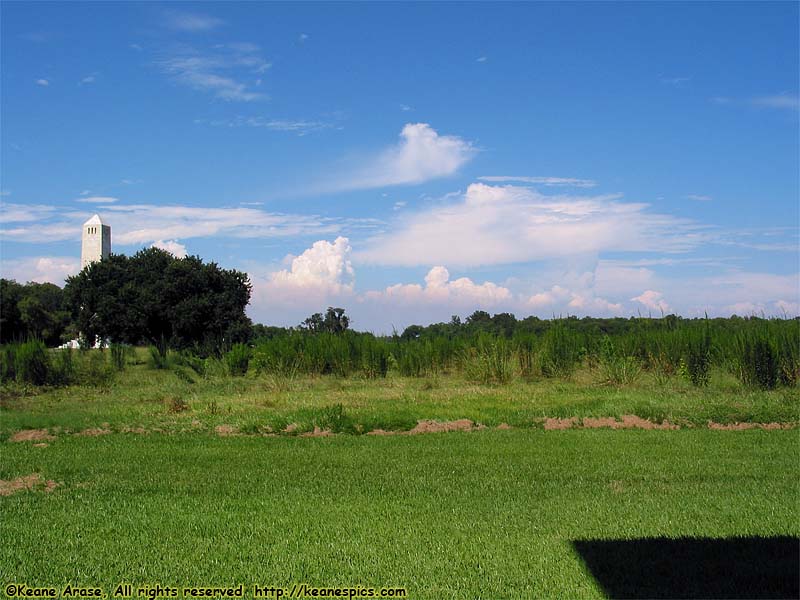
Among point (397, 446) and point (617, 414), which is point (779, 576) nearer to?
point (397, 446)

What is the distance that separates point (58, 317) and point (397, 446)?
4347 cm

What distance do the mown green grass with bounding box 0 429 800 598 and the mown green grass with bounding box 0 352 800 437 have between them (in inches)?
56.2

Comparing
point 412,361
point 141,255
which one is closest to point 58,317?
point 141,255

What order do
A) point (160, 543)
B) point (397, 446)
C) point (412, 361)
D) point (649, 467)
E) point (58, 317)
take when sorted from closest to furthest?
1. point (160, 543)
2. point (649, 467)
3. point (397, 446)
4. point (412, 361)
5. point (58, 317)

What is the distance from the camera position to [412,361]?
834 inches

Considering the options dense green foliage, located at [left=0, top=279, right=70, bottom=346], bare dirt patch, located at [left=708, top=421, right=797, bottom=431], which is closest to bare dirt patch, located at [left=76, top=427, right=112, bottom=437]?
bare dirt patch, located at [left=708, top=421, right=797, bottom=431]

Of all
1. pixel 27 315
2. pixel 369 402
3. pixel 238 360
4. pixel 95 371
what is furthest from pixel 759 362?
pixel 27 315

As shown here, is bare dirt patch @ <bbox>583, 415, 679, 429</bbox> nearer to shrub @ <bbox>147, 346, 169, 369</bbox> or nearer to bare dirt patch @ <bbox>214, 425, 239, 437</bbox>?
bare dirt patch @ <bbox>214, 425, 239, 437</bbox>

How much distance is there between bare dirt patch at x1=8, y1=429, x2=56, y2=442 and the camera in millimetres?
10852

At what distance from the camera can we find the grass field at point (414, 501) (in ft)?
16.6

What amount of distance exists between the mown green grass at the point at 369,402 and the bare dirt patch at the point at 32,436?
0.26 metres

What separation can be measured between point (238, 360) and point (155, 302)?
1575 cm

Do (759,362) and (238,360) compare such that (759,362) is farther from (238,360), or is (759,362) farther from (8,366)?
(8,366)

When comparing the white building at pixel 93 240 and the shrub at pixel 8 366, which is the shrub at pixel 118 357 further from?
the white building at pixel 93 240
